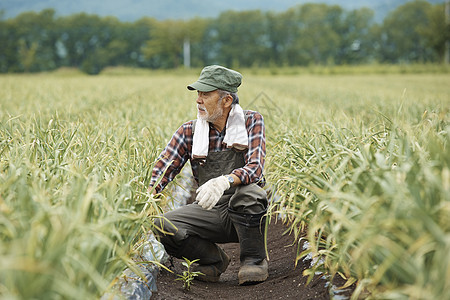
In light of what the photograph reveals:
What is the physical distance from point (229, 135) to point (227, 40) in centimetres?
7184

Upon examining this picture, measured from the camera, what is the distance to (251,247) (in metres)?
2.87

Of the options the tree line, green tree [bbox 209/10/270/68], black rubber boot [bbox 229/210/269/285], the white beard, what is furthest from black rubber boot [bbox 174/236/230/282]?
green tree [bbox 209/10/270/68]

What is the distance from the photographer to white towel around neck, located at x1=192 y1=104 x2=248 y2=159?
2.90 meters

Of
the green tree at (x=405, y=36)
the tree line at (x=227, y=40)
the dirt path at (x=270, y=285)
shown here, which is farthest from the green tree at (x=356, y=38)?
the dirt path at (x=270, y=285)

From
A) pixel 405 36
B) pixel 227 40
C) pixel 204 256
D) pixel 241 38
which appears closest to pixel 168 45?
pixel 227 40

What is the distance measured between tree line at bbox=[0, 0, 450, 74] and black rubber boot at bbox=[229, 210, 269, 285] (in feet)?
191

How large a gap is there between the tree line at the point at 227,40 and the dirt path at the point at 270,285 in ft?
190

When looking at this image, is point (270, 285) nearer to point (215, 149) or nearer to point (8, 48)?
point (215, 149)

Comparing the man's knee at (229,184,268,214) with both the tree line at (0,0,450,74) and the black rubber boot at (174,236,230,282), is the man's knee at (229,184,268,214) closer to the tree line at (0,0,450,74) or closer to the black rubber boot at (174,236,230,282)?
the black rubber boot at (174,236,230,282)

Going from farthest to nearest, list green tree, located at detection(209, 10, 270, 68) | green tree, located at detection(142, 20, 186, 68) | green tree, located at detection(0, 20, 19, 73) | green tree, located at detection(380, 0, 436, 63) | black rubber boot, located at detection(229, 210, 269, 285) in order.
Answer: green tree, located at detection(209, 10, 270, 68)
green tree, located at detection(380, 0, 436, 63)
green tree, located at detection(142, 20, 186, 68)
green tree, located at detection(0, 20, 19, 73)
black rubber boot, located at detection(229, 210, 269, 285)

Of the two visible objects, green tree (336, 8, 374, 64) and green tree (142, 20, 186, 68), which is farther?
green tree (336, 8, 374, 64)

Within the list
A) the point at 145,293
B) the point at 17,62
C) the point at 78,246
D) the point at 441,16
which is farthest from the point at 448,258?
the point at 17,62

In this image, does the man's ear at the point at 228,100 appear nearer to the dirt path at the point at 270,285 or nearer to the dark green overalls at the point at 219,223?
the dark green overalls at the point at 219,223

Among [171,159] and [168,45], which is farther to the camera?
[168,45]
